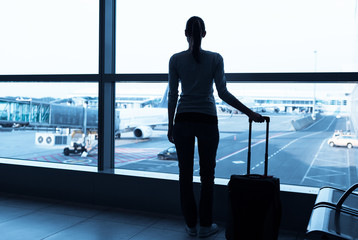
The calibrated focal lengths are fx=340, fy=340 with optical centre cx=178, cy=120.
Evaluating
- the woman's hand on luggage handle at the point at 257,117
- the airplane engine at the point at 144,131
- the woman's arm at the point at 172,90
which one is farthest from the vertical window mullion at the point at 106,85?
the woman's hand on luggage handle at the point at 257,117

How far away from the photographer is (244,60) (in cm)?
242

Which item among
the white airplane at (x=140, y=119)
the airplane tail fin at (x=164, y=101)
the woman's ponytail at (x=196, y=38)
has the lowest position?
the white airplane at (x=140, y=119)

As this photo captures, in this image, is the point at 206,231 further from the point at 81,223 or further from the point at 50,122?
the point at 50,122

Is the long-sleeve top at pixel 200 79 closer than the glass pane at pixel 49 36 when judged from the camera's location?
Yes

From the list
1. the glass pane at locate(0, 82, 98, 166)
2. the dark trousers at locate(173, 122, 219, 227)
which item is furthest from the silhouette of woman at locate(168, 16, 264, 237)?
the glass pane at locate(0, 82, 98, 166)

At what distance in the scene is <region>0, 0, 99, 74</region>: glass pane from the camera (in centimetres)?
296

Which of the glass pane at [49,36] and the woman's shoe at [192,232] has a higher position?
the glass pane at [49,36]

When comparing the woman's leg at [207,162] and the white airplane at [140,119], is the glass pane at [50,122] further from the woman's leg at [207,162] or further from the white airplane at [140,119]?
the woman's leg at [207,162]

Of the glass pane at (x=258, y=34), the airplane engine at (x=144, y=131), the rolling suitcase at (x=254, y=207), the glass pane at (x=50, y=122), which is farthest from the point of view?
the airplane engine at (x=144, y=131)

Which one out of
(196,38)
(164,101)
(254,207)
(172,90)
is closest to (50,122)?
(164,101)

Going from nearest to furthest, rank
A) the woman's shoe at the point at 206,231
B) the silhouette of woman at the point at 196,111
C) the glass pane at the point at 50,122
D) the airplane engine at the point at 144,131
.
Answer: the silhouette of woman at the point at 196,111, the woman's shoe at the point at 206,231, the glass pane at the point at 50,122, the airplane engine at the point at 144,131

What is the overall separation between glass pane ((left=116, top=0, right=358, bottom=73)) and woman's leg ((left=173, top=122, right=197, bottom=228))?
2.14ft

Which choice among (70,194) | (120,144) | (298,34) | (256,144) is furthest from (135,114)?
(298,34)

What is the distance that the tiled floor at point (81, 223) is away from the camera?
2129 millimetres
